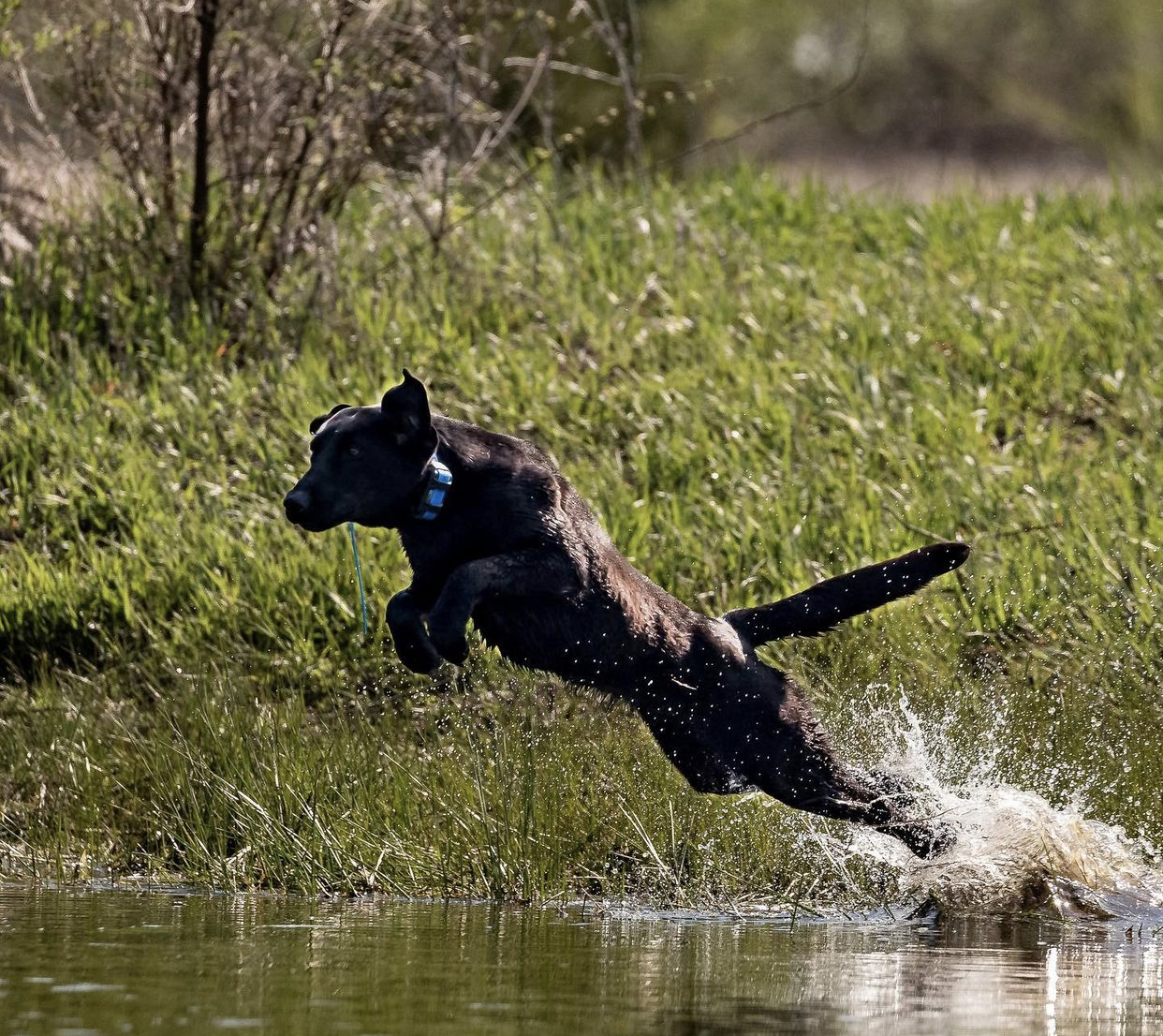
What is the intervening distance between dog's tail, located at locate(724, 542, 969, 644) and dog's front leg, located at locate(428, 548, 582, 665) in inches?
32.3

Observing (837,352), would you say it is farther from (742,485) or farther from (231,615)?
(231,615)

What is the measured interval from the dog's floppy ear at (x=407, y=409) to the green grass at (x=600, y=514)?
1.43 m

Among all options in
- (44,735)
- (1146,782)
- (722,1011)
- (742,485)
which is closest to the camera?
(722,1011)

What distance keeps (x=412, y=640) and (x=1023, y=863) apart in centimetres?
220

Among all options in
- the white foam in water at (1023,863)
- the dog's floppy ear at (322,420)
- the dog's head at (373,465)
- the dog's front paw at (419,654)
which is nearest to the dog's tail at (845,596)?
the white foam in water at (1023,863)

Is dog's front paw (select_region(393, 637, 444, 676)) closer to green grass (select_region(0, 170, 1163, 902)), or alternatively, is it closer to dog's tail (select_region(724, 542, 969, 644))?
green grass (select_region(0, 170, 1163, 902))

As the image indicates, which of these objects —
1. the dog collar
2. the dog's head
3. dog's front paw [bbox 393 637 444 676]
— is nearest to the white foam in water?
dog's front paw [bbox 393 637 444 676]

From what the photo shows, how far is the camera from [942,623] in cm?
920

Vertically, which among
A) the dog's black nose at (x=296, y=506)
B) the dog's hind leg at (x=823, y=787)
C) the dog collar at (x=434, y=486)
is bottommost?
the dog's hind leg at (x=823, y=787)

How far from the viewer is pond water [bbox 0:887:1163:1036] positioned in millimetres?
4516

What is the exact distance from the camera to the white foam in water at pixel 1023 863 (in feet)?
21.9

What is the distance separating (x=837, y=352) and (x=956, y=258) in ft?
6.46

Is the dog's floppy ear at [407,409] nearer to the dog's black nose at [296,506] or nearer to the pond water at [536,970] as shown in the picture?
the dog's black nose at [296,506]

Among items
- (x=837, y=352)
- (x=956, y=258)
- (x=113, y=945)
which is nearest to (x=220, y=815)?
(x=113, y=945)
